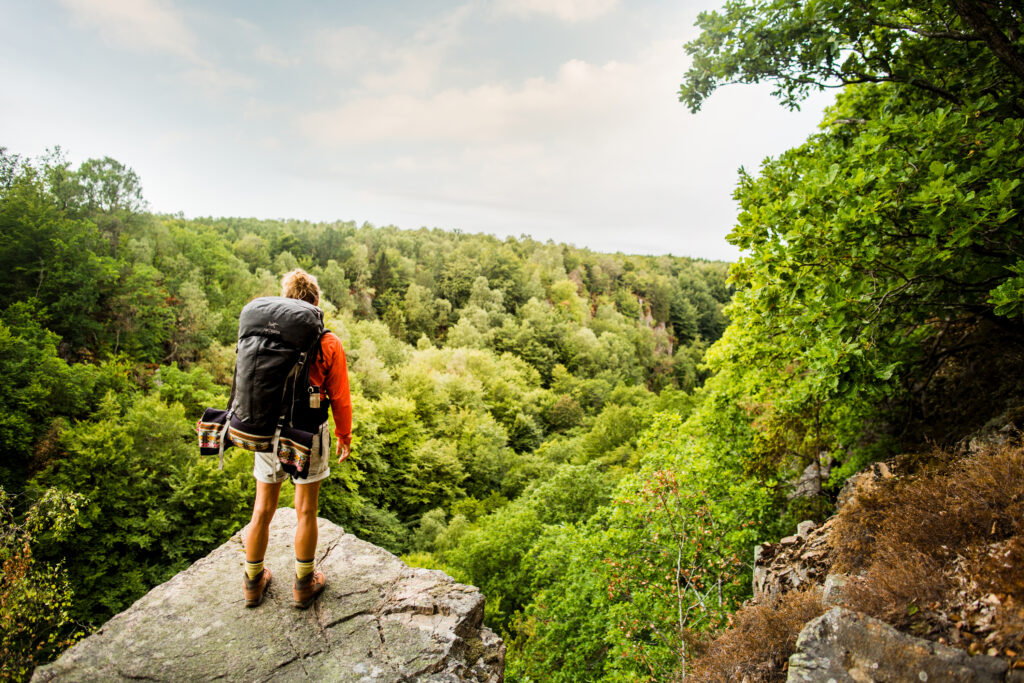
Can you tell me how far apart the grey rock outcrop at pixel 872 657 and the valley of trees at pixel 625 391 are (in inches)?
83.3

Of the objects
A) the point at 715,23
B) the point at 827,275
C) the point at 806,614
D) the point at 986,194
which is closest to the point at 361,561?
the point at 806,614

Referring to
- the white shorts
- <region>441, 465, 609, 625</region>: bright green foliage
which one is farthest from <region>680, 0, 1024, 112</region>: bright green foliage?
<region>441, 465, 609, 625</region>: bright green foliage

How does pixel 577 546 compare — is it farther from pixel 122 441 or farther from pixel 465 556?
pixel 122 441

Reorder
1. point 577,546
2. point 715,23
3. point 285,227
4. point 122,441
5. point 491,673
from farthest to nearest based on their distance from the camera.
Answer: point 285,227, point 122,441, point 577,546, point 715,23, point 491,673

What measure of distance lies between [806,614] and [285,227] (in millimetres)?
83790

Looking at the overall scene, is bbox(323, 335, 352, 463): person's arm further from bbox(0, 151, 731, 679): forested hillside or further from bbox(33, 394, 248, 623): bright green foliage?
bbox(33, 394, 248, 623): bright green foliage

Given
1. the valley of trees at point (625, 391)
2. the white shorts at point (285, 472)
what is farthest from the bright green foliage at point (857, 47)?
the white shorts at point (285, 472)

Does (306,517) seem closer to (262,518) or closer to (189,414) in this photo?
(262,518)

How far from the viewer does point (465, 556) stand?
653 inches

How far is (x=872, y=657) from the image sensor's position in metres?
2.46

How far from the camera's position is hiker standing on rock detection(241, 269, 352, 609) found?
3.33 meters

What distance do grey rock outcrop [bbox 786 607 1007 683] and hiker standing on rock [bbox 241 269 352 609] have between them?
10.9 ft

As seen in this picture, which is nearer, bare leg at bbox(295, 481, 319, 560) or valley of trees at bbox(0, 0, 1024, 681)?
bare leg at bbox(295, 481, 319, 560)

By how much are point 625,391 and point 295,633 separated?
45.0 meters
